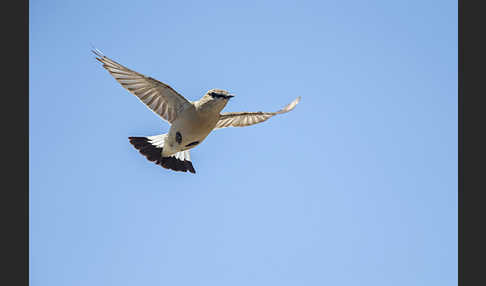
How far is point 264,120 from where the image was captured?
1244 centimetres

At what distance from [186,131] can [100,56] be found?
2.14m

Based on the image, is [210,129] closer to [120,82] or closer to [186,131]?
[186,131]

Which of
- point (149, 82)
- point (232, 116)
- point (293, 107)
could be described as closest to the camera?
point (293, 107)

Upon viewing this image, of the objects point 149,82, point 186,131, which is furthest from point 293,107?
point 149,82

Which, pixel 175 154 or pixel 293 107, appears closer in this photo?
pixel 293 107

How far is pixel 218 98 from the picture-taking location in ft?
33.6

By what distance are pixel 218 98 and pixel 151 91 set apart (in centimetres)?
156


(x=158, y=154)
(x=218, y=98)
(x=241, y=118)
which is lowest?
(x=158, y=154)

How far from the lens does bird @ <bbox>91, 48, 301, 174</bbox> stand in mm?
10375

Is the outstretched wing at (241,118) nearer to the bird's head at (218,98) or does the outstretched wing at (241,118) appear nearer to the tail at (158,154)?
the tail at (158,154)

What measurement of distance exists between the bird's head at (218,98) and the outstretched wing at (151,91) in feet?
2.66

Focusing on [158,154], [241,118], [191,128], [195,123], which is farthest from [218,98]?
[158,154]

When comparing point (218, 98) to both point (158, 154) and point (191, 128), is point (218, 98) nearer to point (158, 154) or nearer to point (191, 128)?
point (191, 128)

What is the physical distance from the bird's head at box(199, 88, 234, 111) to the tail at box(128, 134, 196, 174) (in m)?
2.02
